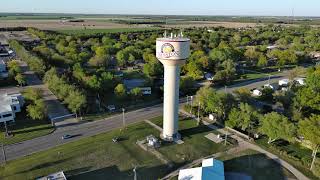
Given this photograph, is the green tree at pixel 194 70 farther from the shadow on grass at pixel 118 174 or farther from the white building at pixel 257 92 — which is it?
the shadow on grass at pixel 118 174

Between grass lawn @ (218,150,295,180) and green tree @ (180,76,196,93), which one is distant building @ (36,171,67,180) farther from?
green tree @ (180,76,196,93)

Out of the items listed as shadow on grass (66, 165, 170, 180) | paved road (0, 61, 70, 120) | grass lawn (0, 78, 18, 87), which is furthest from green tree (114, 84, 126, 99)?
grass lawn (0, 78, 18, 87)

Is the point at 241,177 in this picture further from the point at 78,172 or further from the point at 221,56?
the point at 221,56

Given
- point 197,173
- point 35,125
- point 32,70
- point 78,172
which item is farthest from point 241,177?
point 32,70

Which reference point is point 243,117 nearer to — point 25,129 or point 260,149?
point 260,149

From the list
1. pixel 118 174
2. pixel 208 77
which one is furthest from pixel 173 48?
pixel 208 77
